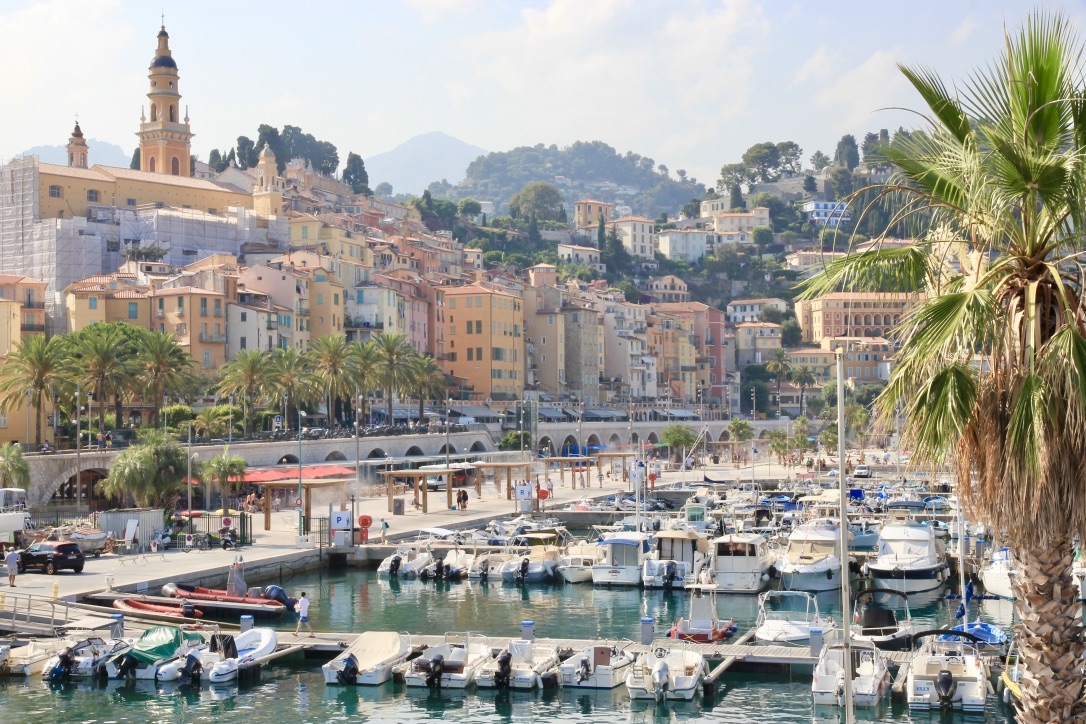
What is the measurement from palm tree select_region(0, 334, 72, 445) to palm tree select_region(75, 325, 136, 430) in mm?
1554

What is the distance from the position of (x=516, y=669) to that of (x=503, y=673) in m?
0.35

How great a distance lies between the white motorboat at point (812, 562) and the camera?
4734cm

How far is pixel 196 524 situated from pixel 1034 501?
50.8 metres

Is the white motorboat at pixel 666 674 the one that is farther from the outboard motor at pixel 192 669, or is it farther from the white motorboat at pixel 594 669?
the outboard motor at pixel 192 669

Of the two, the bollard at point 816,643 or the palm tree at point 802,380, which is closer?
the bollard at point 816,643

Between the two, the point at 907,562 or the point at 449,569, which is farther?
the point at 449,569

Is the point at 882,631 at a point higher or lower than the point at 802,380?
lower

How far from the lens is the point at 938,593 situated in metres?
47.8

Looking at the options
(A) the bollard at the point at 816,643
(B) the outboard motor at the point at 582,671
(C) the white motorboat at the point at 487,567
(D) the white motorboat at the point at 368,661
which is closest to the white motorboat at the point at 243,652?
(D) the white motorboat at the point at 368,661

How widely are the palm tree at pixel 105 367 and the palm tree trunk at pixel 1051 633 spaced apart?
71.1 meters

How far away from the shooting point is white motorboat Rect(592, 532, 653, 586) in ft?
161

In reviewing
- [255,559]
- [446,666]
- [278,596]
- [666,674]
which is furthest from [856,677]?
[255,559]

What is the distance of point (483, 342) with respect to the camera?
449 feet

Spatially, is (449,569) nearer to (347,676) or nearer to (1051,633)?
(347,676)
